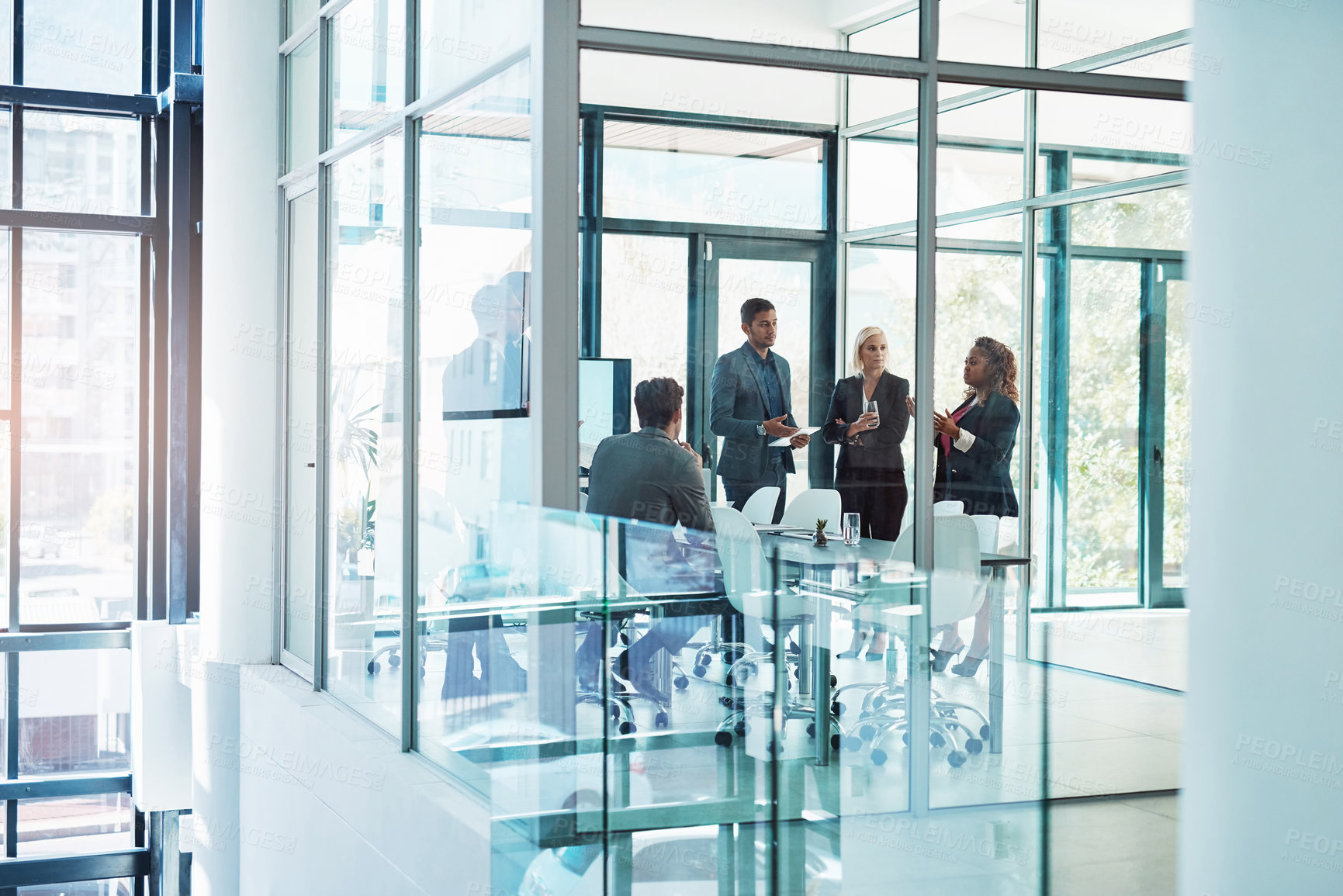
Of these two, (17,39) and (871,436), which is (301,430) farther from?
(17,39)

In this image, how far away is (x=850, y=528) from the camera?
4.48 meters

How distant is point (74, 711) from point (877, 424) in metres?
7.00

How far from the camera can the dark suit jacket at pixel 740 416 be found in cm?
453

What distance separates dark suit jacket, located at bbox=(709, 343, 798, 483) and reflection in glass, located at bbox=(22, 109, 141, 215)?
20.3 feet

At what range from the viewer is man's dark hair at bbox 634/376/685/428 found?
430 cm

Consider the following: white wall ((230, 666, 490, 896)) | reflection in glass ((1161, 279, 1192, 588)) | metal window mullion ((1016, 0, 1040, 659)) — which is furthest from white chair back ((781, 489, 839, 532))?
reflection in glass ((1161, 279, 1192, 588))

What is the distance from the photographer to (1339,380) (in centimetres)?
151

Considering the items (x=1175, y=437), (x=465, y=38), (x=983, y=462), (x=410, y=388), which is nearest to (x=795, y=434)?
(x=983, y=462)

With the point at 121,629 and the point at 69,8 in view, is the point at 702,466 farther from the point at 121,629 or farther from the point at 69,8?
the point at 69,8

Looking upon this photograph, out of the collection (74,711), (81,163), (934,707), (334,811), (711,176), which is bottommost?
(74,711)

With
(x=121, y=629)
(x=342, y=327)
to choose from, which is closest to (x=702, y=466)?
(x=342, y=327)

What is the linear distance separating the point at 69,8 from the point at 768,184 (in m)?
6.43

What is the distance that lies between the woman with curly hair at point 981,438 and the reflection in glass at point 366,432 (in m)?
2.33
